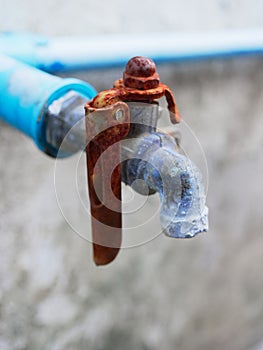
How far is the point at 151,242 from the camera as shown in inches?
34.2

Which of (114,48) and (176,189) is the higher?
(114,48)

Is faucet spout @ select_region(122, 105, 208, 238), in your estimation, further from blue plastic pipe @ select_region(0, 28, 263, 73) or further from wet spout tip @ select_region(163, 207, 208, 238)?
blue plastic pipe @ select_region(0, 28, 263, 73)

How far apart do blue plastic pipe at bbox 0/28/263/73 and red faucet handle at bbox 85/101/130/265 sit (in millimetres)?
232

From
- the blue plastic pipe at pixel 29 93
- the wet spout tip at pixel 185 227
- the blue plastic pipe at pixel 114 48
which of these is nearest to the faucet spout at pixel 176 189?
the wet spout tip at pixel 185 227

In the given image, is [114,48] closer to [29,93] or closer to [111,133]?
[29,93]

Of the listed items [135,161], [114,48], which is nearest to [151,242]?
[114,48]

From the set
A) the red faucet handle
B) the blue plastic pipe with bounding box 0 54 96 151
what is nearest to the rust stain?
the red faucet handle

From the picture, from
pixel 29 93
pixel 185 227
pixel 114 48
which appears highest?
pixel 114 48

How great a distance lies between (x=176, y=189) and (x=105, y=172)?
0.05 metres

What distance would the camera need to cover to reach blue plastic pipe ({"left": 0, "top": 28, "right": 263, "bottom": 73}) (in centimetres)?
51

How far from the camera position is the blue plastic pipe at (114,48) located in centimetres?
51

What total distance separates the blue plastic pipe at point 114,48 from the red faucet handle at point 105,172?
23 centimetres

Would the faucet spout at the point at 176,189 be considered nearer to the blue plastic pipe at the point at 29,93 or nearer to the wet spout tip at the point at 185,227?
the wet spout tip at the point at 185,227

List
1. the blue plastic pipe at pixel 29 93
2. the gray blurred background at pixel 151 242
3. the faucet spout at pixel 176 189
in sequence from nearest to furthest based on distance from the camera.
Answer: the faucet spout at pixel 176 189 < the blue plastic pipe at pixel 29 93 < the gray blurred background at pixel 151 242
